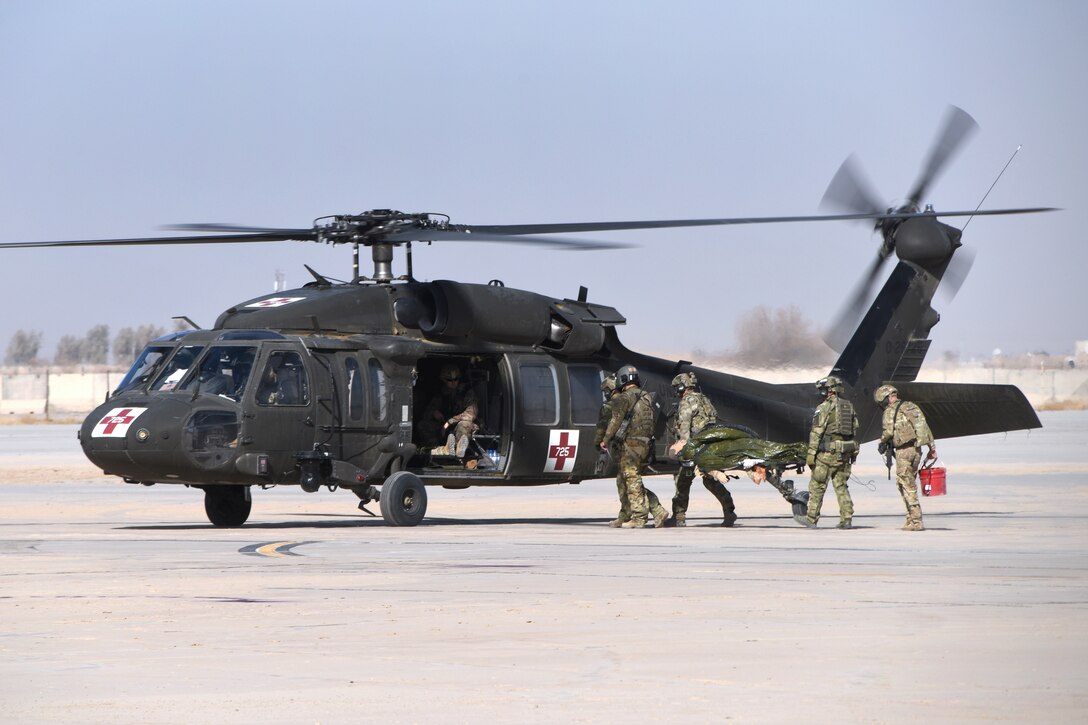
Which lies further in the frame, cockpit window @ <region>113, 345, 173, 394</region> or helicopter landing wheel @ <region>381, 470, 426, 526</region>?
helicopter landing wheel @ <region>381, 470, 426, 526</region>

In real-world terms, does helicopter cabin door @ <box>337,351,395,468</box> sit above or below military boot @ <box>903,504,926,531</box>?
above

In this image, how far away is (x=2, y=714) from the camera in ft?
22.6

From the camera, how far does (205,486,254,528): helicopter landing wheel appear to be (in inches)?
734

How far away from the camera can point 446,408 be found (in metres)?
19.7

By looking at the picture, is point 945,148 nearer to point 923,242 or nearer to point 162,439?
point 923,242

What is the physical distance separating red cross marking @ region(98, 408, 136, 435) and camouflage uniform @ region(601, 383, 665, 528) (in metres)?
5.18

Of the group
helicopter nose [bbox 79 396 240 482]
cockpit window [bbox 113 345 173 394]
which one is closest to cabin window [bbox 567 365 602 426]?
helicopter nose [bbox 79 396 240 482]

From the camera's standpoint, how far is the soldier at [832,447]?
18.1 metres

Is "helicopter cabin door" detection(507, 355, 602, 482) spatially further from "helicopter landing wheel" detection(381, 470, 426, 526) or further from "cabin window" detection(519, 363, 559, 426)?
"helicopter landing wheel" detection(381, 470, 426, 526)

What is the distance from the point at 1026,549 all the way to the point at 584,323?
666 cm

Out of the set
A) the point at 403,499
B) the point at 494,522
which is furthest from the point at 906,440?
the point at 403,499

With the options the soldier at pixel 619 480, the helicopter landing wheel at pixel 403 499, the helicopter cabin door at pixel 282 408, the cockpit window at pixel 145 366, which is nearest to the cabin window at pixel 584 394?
the soldier at pixel 619 480

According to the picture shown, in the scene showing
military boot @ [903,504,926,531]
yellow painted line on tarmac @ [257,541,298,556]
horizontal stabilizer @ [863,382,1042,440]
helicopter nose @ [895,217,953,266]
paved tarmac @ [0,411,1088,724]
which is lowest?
paved tarmac @ [0,411,1088,724]

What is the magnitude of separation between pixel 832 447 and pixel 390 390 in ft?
16.5
